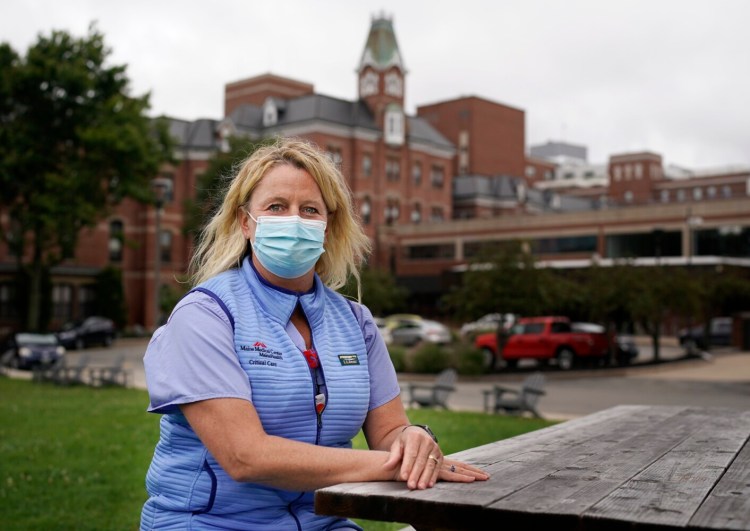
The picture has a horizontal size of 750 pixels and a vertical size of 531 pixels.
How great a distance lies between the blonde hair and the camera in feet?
10.9

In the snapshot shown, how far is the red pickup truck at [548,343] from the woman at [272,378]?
2774 cm

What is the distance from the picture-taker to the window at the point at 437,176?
7662 centimetres

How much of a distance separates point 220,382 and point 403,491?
2.22ft

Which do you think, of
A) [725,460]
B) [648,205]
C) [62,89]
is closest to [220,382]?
[725,460]

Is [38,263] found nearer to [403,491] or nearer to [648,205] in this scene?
[648,205]

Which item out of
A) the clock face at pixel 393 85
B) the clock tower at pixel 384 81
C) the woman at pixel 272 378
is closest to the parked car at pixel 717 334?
the clock tower at pixel 384 81

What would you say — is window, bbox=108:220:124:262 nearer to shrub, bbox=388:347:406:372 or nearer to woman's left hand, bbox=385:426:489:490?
shrub, bbox=388:347:406:372

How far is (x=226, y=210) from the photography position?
342cm

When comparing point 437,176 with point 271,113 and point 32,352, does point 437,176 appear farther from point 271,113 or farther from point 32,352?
point 32,352

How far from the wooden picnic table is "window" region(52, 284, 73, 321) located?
54.8 metres

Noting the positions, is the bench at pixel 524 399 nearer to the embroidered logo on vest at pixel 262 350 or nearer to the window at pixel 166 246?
the embroidered logo on vest at pixel 262 350

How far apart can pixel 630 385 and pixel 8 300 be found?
39.0 m

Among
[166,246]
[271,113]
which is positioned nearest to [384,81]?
[271,113]

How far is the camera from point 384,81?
72.9 metres
